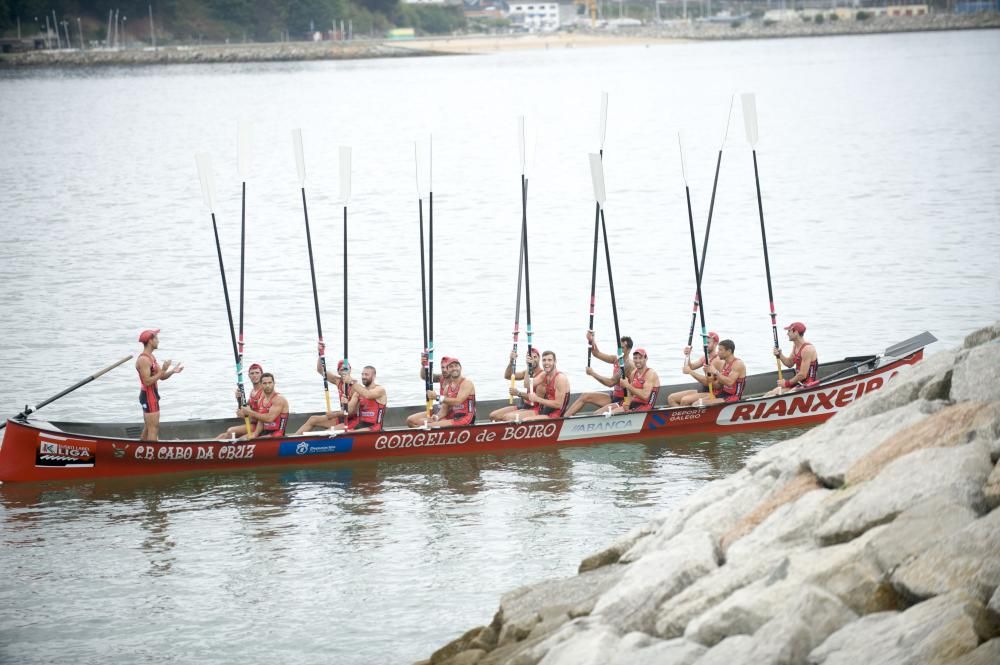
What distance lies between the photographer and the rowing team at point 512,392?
66.8 feet

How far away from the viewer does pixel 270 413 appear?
20422 mm

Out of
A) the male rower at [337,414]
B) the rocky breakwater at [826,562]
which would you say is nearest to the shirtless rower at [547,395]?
the male rower at [337,414]

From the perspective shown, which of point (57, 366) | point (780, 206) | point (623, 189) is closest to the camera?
point (57, 366)

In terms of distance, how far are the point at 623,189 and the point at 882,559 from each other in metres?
53.8

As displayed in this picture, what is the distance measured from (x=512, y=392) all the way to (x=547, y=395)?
657mm

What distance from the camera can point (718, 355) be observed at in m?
21.5

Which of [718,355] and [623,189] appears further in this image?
[623,189]

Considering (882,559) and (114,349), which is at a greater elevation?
(882,559)

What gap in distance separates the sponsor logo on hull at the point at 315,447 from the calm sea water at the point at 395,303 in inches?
14.4

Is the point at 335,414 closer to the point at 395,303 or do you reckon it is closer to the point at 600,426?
the point at 600,426

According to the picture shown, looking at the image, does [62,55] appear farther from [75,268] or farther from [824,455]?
[824,455]

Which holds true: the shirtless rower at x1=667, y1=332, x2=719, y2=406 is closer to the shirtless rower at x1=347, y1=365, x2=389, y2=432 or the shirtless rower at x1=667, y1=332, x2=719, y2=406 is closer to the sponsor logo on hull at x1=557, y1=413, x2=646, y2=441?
the sponsor logo on hull at x1=557, y1=413, x2=646, y2=441

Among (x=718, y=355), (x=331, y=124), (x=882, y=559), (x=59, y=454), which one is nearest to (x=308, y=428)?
(x=59, y=454)

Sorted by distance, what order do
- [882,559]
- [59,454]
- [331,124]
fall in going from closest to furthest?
[882,559], [59,454], [331,124]
